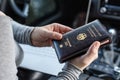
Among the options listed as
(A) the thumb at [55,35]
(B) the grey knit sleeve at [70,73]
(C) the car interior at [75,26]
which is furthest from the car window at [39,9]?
(B) the grey knit sleeve at [70,73]

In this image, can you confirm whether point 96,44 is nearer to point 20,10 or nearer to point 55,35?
point 55,35

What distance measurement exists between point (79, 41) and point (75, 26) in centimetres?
34

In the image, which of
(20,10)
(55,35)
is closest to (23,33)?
(55,35)

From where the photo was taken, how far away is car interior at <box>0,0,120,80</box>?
926mm

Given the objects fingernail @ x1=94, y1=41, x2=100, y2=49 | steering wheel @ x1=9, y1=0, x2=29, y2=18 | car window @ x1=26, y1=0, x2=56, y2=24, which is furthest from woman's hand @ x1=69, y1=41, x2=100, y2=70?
steering wheel @ x1=9, y1=0, x2=29, y2=18

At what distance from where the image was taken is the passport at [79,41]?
0.67m

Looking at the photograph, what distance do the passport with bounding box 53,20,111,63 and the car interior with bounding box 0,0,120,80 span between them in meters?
0.18

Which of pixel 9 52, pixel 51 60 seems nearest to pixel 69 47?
pixel 9 52

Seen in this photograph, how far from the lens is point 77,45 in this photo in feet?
2.24

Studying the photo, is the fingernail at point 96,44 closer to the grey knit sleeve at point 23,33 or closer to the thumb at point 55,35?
the thumb at point 55,35

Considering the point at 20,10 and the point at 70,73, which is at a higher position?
the point at 70,73

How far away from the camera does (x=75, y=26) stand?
102 cm

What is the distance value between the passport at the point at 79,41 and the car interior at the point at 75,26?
18 centimetres

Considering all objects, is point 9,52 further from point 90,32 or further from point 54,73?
point 54,73
